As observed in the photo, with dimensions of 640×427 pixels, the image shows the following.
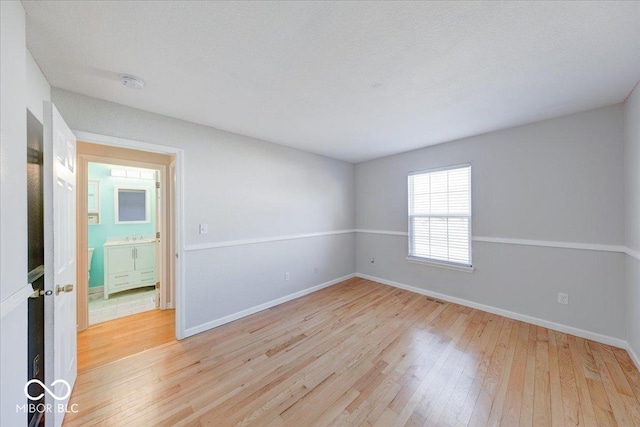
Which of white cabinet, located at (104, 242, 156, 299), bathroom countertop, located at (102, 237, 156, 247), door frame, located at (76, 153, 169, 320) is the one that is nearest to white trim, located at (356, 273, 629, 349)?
door frame, located at (76, 153, 169, 320)

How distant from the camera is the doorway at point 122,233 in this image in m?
2.74

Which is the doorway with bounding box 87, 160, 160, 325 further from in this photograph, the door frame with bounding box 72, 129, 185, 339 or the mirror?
the door frame with bounding box 72, 129, 185, 339

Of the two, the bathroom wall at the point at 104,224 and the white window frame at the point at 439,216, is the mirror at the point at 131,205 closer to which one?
the bathroom wall at the point at 104,224

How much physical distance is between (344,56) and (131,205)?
4.70 metres

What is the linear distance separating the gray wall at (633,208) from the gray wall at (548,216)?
0.12 meters

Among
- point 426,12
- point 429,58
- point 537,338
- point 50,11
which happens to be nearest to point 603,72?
point 429,58

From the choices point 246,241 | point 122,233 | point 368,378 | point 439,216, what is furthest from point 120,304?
point 439,216

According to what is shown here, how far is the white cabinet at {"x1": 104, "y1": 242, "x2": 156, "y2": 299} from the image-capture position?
3707 millimetres

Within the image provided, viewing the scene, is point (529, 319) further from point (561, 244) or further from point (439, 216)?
point (439, 216)

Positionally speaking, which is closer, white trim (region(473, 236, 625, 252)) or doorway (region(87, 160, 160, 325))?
white trim (region(473, 236, 625, 252))

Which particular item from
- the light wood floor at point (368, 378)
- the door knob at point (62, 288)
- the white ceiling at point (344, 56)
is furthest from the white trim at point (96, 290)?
the white ceiling at point (344, 56)

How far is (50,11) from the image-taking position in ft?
3.93

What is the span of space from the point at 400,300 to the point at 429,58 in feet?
10.3

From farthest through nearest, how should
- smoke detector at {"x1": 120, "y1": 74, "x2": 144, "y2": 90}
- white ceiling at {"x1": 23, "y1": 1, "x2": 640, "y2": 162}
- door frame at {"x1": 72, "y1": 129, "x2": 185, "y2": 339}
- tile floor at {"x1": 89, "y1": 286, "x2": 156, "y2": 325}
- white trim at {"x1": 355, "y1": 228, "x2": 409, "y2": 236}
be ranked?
white trim at {"x1": 355, "y1": 228, "x2": 409, "y2": 236}
tile floor at {"x1": 89, "y1": 286, "x2": 156, "y2": 325}
door frame at {"x1": 72, "y1": 129, "x2": 185, "y2": 339}
smoke detector at {"x1": 120, "y1": 74, "x2": 144, "y2": 90}
white ceiling at {"x1": 23, "y1": 1, "x2": 640, "y2": 162}
